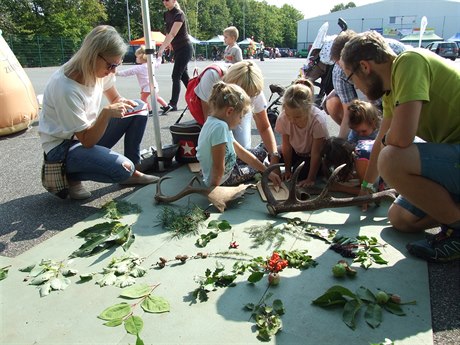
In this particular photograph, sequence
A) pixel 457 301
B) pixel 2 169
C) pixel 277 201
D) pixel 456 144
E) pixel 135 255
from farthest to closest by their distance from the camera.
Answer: pixel 2 169
pixel 277 201
pixel 135 255
pixel 456 144
pixel 457 301

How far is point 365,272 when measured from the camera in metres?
2.19

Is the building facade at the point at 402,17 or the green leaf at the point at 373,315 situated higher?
the building facade at the point at 402,17

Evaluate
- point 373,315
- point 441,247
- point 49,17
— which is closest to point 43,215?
point 373,315

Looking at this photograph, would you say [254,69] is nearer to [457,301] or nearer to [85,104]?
[85,104]

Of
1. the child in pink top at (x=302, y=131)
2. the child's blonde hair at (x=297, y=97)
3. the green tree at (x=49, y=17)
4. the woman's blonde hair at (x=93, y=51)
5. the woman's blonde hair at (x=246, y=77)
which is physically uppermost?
the green tree at (x=49, y=17)

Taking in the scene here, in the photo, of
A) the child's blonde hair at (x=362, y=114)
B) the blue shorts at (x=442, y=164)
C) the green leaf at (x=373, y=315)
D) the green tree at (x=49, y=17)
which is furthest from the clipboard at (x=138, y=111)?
the green tree at (x=49, y=17)

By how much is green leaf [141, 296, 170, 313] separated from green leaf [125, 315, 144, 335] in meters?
0.08

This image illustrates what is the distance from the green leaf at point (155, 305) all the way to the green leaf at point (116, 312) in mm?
79

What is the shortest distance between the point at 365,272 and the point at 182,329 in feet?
3.42

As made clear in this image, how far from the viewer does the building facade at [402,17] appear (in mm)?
57281

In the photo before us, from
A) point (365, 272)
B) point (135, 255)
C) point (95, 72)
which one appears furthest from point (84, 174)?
point (365, 272)

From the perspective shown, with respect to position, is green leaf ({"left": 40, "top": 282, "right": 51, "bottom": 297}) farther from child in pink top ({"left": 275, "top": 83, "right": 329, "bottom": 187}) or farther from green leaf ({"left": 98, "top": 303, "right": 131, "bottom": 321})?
child in pink top ({"left": 275, "top": 83, "right": 329, "bottom": 187})

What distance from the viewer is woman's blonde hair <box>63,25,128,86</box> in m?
3.03

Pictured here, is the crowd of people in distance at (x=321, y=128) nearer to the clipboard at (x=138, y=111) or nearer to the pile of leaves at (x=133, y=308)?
the clipboard at (x=138, y=111)
